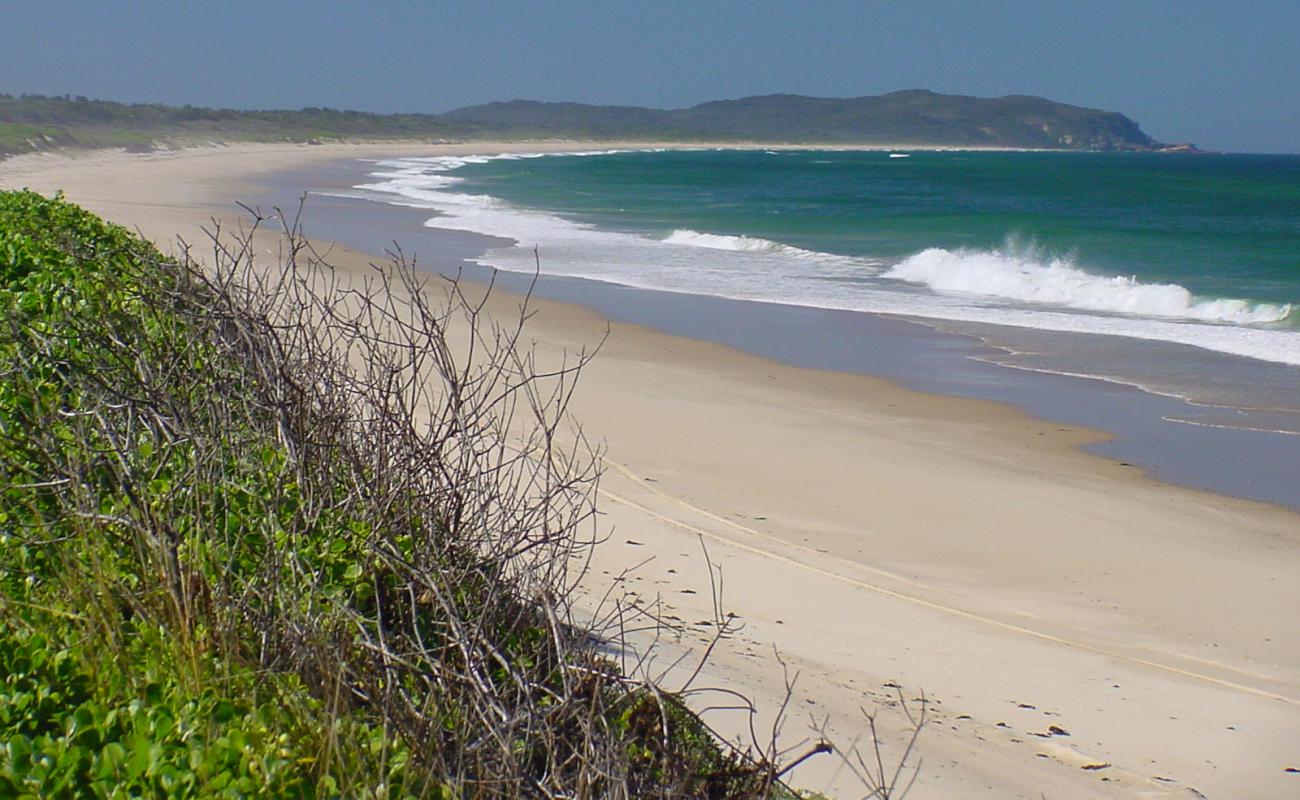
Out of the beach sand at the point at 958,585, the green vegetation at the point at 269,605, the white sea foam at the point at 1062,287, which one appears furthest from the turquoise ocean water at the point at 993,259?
the green vegetation at the point at 269,605

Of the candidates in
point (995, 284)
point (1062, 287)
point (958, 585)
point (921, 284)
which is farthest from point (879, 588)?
point (995, 284)

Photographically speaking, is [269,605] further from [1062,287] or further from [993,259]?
[993,259]

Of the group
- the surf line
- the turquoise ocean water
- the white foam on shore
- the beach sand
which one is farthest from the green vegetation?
the white foam on shore

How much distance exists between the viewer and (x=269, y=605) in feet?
9.43

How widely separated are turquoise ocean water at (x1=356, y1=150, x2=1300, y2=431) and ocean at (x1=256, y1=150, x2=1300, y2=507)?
0.25 feet

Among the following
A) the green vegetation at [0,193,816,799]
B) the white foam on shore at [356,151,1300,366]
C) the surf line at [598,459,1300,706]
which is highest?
the green vegetation at [0,193,816,799]

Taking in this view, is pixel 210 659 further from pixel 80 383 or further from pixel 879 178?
pixel 879 178

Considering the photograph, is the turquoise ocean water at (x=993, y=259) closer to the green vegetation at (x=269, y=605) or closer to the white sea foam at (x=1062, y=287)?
the white sea foam at (x=1062, y=287)

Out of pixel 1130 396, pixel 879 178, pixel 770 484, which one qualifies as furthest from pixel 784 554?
pixel 879 178

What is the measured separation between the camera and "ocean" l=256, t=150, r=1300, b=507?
11.9 metres

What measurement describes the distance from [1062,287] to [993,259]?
3.58m

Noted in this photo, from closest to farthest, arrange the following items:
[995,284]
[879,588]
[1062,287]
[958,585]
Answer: [879,588] → [958,585] → [1062,287] → [995,284]

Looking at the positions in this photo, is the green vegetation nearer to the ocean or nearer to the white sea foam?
the ocean

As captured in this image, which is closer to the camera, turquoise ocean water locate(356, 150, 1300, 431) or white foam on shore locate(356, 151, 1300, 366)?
turquoise ocean water locate(356, 150, 1300, 431)
